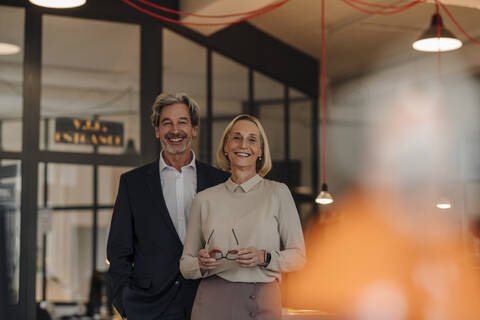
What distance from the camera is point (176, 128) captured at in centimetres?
273

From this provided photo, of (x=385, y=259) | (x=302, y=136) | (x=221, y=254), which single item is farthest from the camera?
(x=385, y=259)

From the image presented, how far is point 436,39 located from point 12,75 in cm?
333

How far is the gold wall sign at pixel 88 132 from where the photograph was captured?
243 inches

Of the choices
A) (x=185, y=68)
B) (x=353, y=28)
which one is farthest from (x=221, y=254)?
(x=353, y=28)

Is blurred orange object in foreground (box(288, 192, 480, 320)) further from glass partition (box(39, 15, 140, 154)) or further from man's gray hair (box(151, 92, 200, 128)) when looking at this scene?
man's gray hair (box(151, 92, 200, 128))

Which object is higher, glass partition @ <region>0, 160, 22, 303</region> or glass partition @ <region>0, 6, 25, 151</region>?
glass partition @ <region>0, 6, 25, 151</region>

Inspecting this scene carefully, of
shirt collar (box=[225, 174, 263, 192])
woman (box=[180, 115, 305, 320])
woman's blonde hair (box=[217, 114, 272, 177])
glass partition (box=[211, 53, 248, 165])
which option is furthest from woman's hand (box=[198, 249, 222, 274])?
glass partition (box=[211, 53, 248, 165])

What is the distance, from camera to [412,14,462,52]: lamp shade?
5.44 metres

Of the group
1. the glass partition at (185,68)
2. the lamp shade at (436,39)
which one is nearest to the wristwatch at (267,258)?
the lamp shade at (436,39)

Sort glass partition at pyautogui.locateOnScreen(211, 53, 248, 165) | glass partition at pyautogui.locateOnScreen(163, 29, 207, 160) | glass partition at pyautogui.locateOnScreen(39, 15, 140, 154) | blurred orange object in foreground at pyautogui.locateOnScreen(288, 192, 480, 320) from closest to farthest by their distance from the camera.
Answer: glass partition at pyautogui.locateOnScreen(39, 15, 140, 154), glass partition at pyautogui.locateOnScreen(163, 29, 207, 160), glass partition at pyautogui.locateOnScreen(211, 53, 248, 165), blurred orange object in foreground at pyautogui.locateOnScreen(288, 192, 480, 320)

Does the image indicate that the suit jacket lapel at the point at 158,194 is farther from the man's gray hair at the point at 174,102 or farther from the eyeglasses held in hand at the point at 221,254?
the eyeglasses held in hand at the point at 221,254

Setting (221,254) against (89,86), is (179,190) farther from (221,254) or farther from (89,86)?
(89,86)

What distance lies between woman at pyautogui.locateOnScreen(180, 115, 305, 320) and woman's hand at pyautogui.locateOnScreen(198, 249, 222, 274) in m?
0.01

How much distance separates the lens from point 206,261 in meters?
2.28
